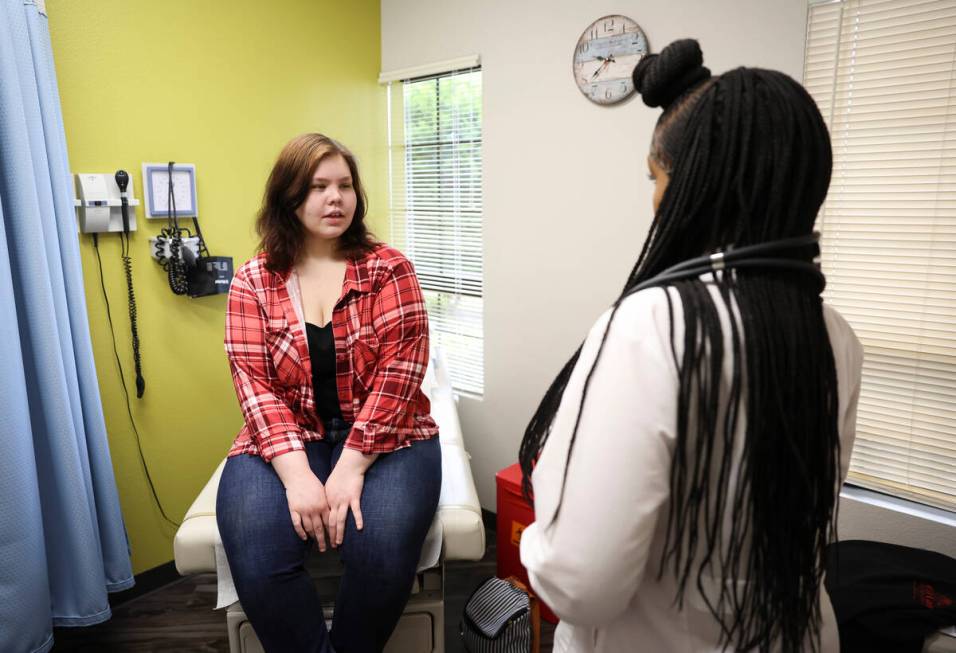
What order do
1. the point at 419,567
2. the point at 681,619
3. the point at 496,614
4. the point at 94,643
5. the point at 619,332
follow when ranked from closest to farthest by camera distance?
the point at 619,332
the point at 681,619
the point at 419,567
the point at 496,614
the point at 94,643

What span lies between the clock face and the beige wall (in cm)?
3

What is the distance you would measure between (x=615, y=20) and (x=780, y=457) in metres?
1.73

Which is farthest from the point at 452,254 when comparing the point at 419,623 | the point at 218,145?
the point at 419,623

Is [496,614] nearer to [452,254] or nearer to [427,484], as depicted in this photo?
[427,484]

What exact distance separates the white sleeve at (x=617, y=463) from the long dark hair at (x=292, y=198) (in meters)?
1.14

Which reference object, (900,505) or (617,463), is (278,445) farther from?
(900,505)

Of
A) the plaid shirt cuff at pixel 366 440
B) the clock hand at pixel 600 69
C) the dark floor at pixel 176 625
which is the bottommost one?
the dark floor at pixel 176 625

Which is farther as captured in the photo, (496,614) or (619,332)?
(496,614)

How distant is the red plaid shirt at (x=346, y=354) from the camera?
1606 millimetres

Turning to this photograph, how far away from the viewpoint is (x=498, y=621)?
181 cm

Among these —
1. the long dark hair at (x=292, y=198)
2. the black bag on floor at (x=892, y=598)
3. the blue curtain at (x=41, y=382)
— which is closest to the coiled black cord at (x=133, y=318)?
the blue curtain at (x=41, y=382)

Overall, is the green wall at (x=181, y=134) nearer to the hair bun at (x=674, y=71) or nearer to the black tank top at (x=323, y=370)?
the black tank top at (x=323, y=370)

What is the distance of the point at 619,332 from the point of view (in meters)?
0.71

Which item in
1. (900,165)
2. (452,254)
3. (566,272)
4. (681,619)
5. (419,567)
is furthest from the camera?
(452,254)
